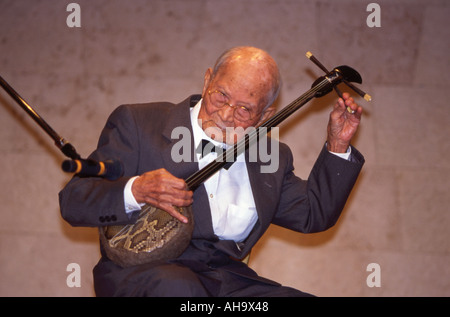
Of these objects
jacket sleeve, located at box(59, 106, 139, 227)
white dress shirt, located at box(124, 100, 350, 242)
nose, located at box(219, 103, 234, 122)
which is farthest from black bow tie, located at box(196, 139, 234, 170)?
jacket sleeve, located at box(59, 106, 139, 227)

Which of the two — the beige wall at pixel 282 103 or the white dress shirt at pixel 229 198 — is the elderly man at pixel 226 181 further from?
the beige wall at pixel 282 103

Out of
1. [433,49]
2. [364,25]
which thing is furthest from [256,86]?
[433,49]

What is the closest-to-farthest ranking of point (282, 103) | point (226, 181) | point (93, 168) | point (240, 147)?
point (93, 168), point (240, 147), point (226, 181), point (282, 103)

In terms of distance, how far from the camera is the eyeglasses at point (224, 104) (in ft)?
8.61

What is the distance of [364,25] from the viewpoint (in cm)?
392

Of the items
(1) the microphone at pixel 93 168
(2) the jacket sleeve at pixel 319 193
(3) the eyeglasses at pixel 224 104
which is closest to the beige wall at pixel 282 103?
(2) the jacket sleeve at pixel 319 193

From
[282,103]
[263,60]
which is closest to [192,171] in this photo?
[263,60]

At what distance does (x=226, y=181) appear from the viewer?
8.91ft

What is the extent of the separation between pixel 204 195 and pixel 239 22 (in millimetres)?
1734

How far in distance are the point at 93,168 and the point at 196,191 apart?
2.56ft

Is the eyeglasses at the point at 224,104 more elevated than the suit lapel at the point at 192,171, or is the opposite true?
the eyeglasses at the point at 224,104

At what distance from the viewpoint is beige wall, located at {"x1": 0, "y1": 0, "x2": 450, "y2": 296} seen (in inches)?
150

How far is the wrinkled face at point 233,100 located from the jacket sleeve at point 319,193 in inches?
14.6

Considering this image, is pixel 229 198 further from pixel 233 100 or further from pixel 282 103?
pixel 282 103
